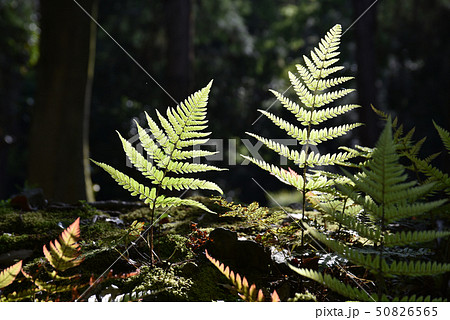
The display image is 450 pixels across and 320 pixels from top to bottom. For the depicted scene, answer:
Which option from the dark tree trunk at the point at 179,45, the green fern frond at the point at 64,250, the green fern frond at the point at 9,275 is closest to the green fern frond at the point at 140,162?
the green fern frond at the point at 64,250

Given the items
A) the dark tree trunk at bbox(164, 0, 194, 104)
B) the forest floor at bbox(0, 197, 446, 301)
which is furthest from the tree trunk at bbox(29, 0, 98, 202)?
the forest floor at bbox(0, 197, 446, 301)

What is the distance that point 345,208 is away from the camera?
1.60m

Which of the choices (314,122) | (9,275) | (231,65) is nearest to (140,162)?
(9,275)

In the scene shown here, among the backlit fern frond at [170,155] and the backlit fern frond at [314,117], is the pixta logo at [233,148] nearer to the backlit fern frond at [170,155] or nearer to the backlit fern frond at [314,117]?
the backlit fern frond at [314,117]

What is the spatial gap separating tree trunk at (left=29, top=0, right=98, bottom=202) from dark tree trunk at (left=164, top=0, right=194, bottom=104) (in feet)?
7.64

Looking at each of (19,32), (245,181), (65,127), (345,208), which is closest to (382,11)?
(245,181)

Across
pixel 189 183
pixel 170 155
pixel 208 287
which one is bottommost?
pixel 208 287

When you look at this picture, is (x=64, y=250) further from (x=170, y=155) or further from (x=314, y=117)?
(x=314, y=117)

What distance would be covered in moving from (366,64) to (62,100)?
7141 millimetres

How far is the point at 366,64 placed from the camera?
953 centimetres

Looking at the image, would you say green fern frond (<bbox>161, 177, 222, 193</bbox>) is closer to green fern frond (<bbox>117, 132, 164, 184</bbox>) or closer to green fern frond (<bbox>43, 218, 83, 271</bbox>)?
green fern frond (<bbox>117, 132, 164, 184</bbox>)

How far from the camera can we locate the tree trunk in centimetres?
545

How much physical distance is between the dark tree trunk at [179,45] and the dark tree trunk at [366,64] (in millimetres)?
4044

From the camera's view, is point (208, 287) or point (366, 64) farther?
point (366, 64)
